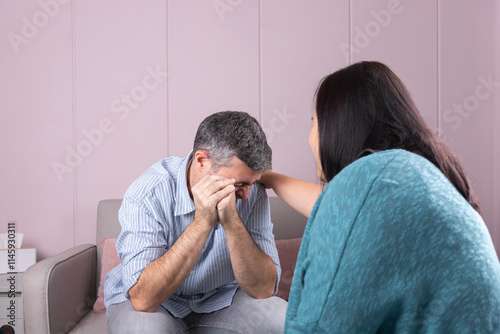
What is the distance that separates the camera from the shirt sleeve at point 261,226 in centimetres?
154

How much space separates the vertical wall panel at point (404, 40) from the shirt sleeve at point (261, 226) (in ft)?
5.02

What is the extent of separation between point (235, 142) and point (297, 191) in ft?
0.90

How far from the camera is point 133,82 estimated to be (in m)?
2.55

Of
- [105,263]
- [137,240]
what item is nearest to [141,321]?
[137,240]

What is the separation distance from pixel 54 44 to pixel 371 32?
76.7 inches

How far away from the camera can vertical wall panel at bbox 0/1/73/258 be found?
8.24 feet

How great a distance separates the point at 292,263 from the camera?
207 centimetres

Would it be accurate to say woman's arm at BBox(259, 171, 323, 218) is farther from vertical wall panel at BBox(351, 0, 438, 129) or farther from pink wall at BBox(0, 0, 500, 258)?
vertical wall panel at BBox(351, 0, 438, 129)

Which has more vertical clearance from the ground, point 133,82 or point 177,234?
point 133,82

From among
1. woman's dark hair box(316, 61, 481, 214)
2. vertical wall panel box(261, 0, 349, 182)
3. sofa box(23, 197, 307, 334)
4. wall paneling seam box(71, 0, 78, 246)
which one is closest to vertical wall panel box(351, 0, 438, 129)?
vertical wall panel box(261, 0, 349, 182)

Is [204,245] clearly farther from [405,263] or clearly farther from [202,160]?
[405,263]

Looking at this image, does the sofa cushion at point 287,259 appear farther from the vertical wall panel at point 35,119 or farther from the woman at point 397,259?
the woman at point 397,259

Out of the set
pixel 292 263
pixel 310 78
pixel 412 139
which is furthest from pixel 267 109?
pixel 412 139

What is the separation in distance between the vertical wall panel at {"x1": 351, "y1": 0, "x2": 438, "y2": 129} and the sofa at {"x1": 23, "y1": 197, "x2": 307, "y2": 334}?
1232 mm
